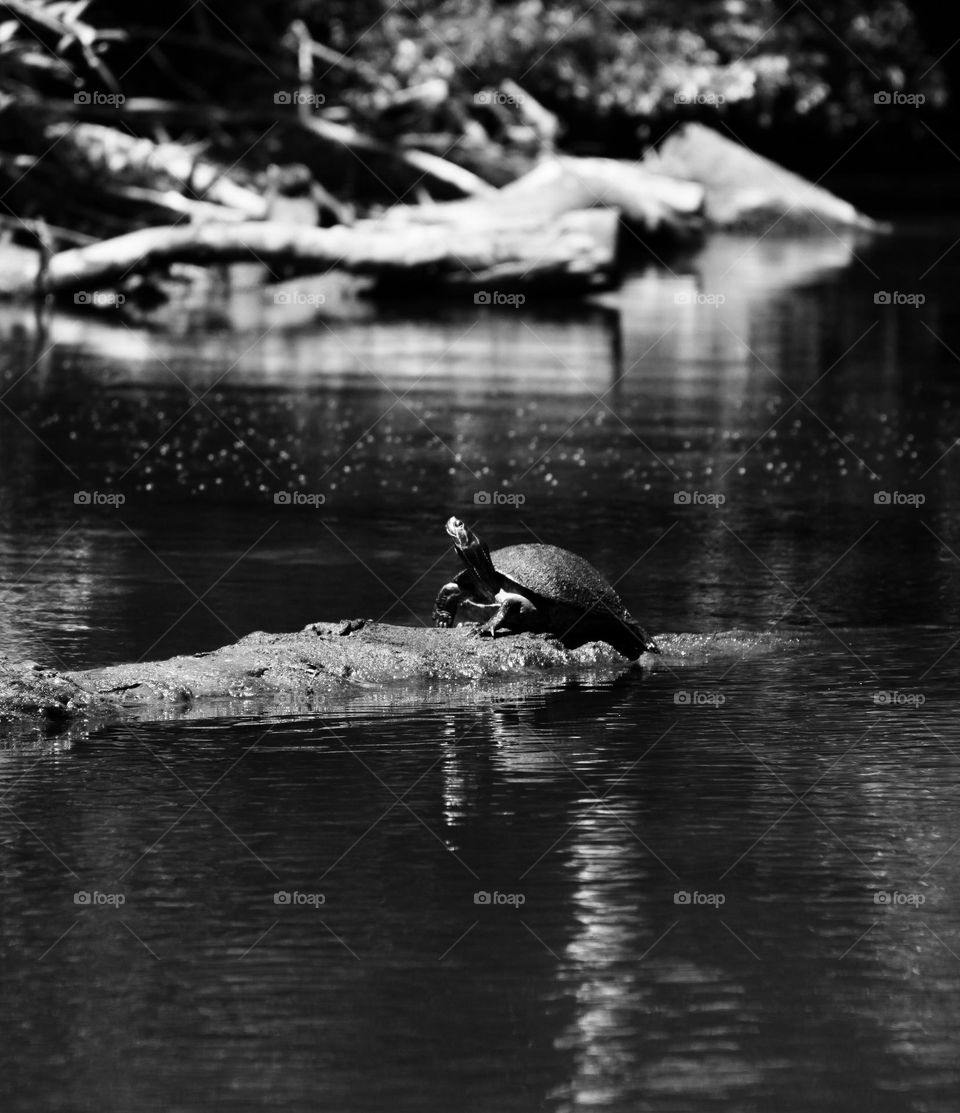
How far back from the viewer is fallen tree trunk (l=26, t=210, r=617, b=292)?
3272cm

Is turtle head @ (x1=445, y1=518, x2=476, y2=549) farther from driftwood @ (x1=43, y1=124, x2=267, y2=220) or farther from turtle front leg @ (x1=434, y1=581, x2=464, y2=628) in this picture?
driftwood @ (x1=43, y1=124, x2=267, y2=220)

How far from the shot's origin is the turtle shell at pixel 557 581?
11961 mm

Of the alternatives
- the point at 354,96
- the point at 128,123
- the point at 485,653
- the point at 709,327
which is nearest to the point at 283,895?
the point at 485,653

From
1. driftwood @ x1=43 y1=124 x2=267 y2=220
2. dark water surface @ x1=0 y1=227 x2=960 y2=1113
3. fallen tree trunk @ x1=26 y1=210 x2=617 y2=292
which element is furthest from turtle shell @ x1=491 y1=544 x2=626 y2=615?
driftwood @ x1=43 y1=124 x2=267 y2=220

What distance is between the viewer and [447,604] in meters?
12.4

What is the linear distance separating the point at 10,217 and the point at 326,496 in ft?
60.9

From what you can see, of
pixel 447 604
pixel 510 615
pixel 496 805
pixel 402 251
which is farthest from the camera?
pixel 402 251

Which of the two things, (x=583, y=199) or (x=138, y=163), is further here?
(x=583, y=199)

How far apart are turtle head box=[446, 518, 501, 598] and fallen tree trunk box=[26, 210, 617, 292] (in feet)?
69.2

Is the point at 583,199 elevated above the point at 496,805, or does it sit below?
above

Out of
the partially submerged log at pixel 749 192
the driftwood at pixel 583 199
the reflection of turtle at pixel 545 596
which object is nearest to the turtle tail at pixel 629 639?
the reflection of turtle at pixel 545 596

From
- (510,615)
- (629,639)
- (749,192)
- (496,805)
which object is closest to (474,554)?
(510,615)

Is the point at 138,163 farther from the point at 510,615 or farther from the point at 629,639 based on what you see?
the point at 629,639

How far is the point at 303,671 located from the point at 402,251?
2258cm
